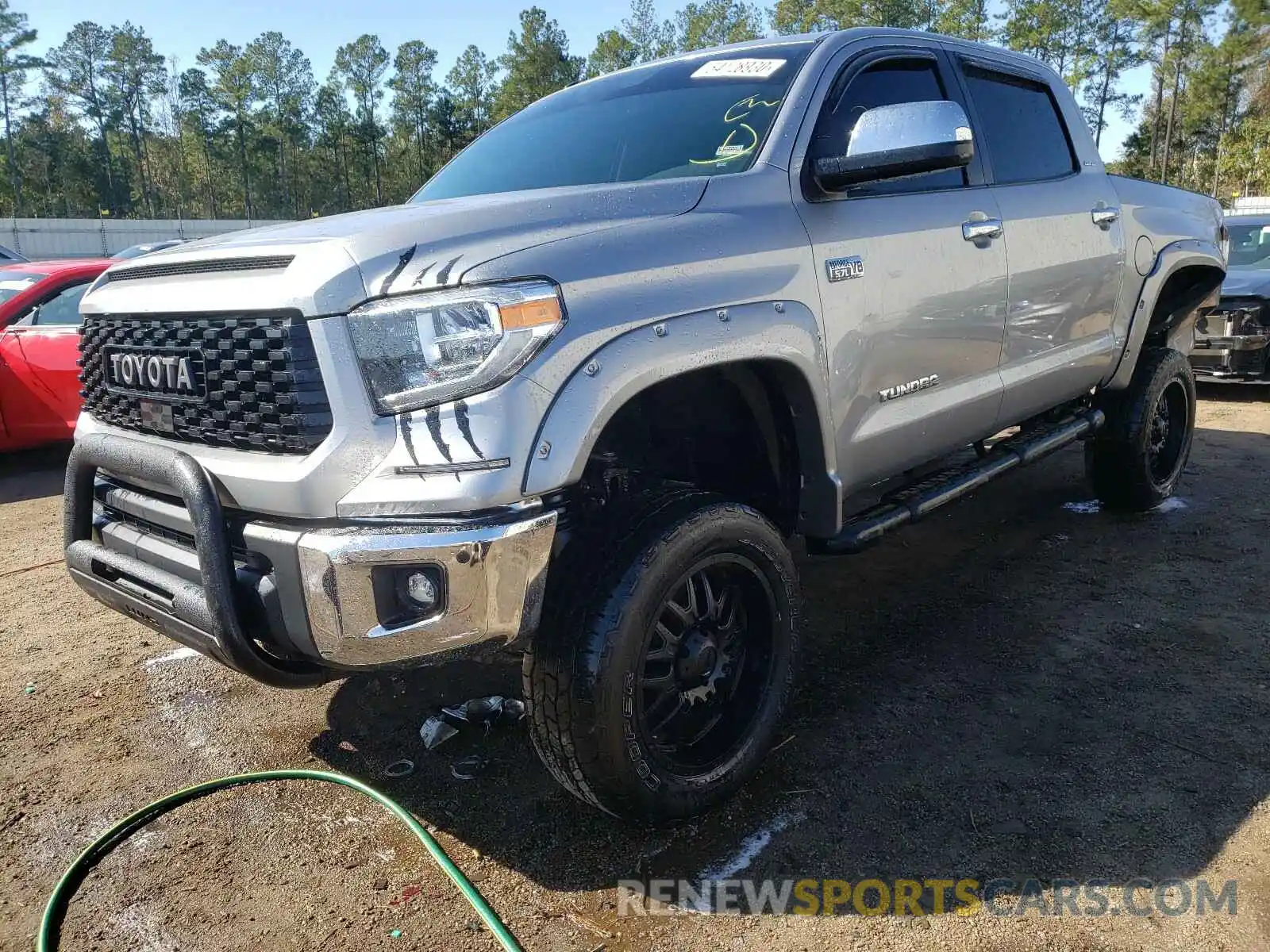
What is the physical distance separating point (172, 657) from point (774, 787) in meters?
2.46

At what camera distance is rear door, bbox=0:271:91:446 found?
634 cm

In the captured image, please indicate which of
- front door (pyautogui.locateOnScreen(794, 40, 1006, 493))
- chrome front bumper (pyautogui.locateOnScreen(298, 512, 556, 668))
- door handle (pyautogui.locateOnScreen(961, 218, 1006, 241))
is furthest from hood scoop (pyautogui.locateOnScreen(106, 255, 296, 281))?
door handle (pyautogui.locateOnScreen(961, 218, 1006, 241))

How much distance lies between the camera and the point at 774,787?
8.85ft

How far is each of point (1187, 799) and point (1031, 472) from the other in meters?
3.91

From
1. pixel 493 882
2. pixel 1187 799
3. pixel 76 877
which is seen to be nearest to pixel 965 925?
pixel 1187 799

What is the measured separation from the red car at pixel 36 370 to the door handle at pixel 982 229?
5.63 metres

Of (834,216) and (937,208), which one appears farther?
(937,208)

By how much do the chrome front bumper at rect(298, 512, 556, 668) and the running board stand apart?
1245 mm

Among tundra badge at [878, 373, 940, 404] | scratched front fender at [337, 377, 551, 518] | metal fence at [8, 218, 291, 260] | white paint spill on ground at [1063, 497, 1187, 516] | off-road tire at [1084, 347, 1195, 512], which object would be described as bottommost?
white paint spill on ground at [1063, 497, 1187, 516]

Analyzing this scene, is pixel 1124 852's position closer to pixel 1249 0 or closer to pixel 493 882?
pixel 493 882

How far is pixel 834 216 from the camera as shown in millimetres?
2809

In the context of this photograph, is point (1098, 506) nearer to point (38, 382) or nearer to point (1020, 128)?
point (1020, 128)

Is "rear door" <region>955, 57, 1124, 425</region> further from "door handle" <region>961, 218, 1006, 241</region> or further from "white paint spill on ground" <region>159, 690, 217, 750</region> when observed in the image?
"white paint spill on ground" <region>159, 690, 217, 750</region>

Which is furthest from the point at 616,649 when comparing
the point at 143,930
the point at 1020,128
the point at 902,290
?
the point at 1020,128
